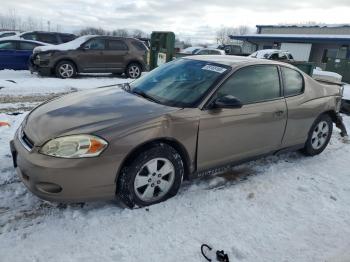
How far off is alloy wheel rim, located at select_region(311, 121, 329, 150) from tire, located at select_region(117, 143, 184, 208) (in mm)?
2570

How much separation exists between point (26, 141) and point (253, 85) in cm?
262

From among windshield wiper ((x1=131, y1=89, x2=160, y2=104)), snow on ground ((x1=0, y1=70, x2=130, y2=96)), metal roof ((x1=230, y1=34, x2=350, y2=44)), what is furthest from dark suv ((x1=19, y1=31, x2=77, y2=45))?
metal roof ((x1=230, y1=34, x2=350, y2=44))

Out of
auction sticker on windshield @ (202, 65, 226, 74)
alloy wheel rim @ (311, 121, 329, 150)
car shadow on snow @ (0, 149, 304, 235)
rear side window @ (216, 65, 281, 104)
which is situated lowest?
car shadow on snow @ (0, 149, 304, 235)

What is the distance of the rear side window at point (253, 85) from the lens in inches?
151

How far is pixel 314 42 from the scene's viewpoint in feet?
96.4

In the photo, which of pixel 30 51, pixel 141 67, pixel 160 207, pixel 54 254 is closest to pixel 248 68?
pixel 160 207

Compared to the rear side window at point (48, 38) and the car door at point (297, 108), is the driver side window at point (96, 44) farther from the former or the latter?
the car door at point (297, 108)

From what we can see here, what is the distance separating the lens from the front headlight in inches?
115

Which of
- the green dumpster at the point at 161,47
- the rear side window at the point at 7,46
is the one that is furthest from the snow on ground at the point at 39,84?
the green dumpster at the point at 161,47

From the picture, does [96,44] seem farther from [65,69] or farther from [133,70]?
[133,70]

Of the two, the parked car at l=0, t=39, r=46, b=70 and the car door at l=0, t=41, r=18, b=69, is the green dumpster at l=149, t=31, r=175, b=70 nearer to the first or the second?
A: the parked car at l=0, t=39, r=46, b=70

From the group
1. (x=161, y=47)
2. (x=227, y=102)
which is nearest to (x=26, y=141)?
(x=227, y=102)

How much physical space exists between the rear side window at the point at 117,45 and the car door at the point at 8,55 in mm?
3494

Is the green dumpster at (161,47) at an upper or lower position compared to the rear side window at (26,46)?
upper
